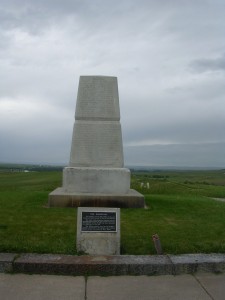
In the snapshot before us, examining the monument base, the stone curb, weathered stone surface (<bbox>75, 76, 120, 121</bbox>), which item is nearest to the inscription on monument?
the stone curb

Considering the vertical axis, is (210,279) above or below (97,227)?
below

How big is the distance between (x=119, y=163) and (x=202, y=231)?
3.71 metres

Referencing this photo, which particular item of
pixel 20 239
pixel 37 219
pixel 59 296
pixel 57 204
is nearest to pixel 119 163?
pixel 57 204

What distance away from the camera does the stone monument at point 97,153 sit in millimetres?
9570

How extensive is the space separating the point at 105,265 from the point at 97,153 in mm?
5533

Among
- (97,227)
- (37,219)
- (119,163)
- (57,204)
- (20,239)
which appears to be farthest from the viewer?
(119,163)

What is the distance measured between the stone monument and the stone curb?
14.6 ft

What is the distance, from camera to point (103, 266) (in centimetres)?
480

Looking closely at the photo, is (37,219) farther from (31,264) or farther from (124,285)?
(124,285)

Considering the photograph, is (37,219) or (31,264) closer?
(31,264)

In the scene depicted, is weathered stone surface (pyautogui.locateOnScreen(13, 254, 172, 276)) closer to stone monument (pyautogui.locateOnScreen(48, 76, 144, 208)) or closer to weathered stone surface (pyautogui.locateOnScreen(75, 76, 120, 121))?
stone monument (pyautogui.locateOnScreen(48, 76, 144, 208))

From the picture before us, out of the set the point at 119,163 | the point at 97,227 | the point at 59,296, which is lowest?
the point at 59,296

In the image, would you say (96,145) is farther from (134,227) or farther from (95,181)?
(134,227)

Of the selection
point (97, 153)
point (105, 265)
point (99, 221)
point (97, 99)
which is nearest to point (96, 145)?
point (97, 153)
